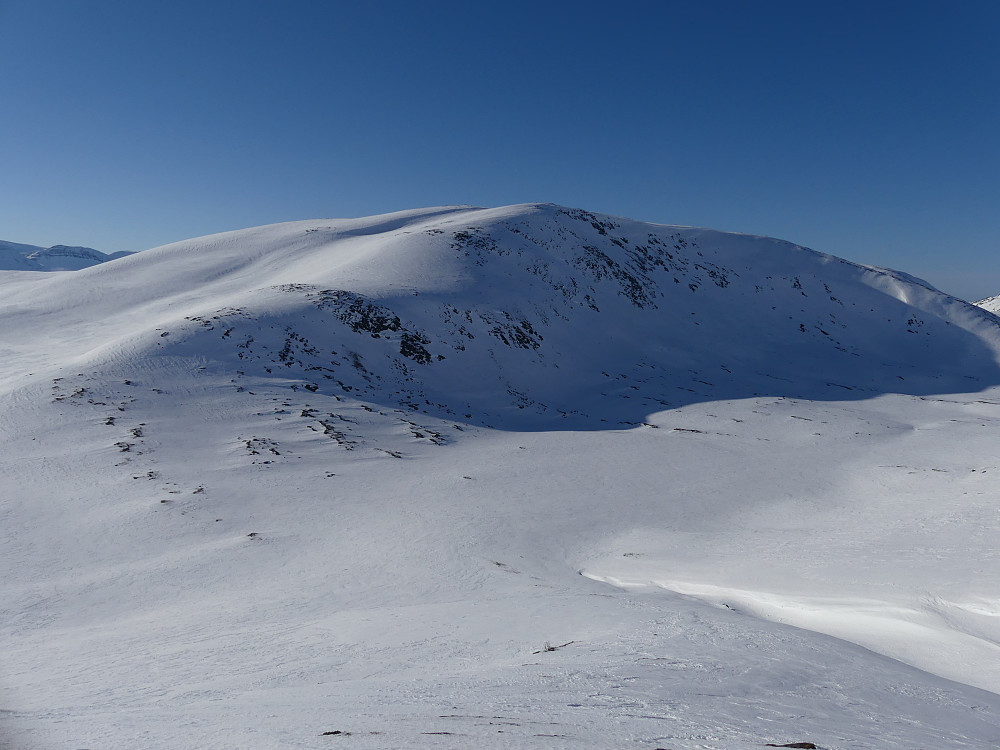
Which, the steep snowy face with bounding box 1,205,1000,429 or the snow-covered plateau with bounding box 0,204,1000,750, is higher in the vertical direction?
the steep snowy face with bounding box 1,205,1000,429

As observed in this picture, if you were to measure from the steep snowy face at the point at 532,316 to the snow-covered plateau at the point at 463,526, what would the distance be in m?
0.37

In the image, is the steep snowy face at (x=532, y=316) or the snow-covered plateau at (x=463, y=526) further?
the steep snowy face at (x=532, y=316)

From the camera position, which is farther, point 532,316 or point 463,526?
point 532,316

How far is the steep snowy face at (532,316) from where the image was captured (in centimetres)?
3128

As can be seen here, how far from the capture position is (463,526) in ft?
51.6

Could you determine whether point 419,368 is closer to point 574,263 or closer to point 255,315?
point 255,315

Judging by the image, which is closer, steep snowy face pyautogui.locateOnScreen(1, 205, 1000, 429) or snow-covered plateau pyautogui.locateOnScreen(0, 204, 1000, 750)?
snow-covered plateau pyautogui.locateOnScreen(0, 204, 1000, 750)

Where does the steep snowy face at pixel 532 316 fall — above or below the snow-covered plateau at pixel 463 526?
above

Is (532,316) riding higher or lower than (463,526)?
higher

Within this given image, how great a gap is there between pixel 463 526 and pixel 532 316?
97.2ft

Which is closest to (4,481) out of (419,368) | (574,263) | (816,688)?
(419,368)

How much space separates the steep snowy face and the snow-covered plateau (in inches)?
14.6

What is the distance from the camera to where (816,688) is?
6.42m

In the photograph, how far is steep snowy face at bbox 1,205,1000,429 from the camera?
3128cm
